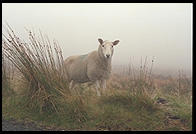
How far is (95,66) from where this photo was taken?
461cm

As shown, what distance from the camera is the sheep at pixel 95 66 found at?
14.5ft

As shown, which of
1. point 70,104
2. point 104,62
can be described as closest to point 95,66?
point 104,62

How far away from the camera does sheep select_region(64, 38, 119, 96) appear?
441cm

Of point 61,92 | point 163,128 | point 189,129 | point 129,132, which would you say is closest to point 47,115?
point 61,92

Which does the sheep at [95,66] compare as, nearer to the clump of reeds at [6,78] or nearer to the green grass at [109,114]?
the green grass at [109,114]

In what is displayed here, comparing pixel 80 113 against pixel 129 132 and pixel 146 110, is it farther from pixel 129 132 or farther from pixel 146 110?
pixel 146 110

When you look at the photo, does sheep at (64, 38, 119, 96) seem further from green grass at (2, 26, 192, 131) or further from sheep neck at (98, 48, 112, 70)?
green grass at (2, 26, 192, 131)

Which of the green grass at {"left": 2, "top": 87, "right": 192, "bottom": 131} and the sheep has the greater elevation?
the sheep

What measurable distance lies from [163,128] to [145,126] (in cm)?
21

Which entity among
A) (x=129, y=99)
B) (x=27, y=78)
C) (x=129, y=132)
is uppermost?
(x=27, y=78)

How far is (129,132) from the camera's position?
3.10 m

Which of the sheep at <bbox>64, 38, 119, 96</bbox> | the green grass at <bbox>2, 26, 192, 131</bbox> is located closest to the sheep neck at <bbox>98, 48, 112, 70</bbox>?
the sheep at <bbox>64, 38, 119, 96</bbox>

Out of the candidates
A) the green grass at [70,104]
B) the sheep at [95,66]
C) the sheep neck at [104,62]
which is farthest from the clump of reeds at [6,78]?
the sheep neck at [104,62]

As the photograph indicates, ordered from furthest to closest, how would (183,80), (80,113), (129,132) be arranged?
1. (183,80)
2. (80,113)
3. (129,132)
